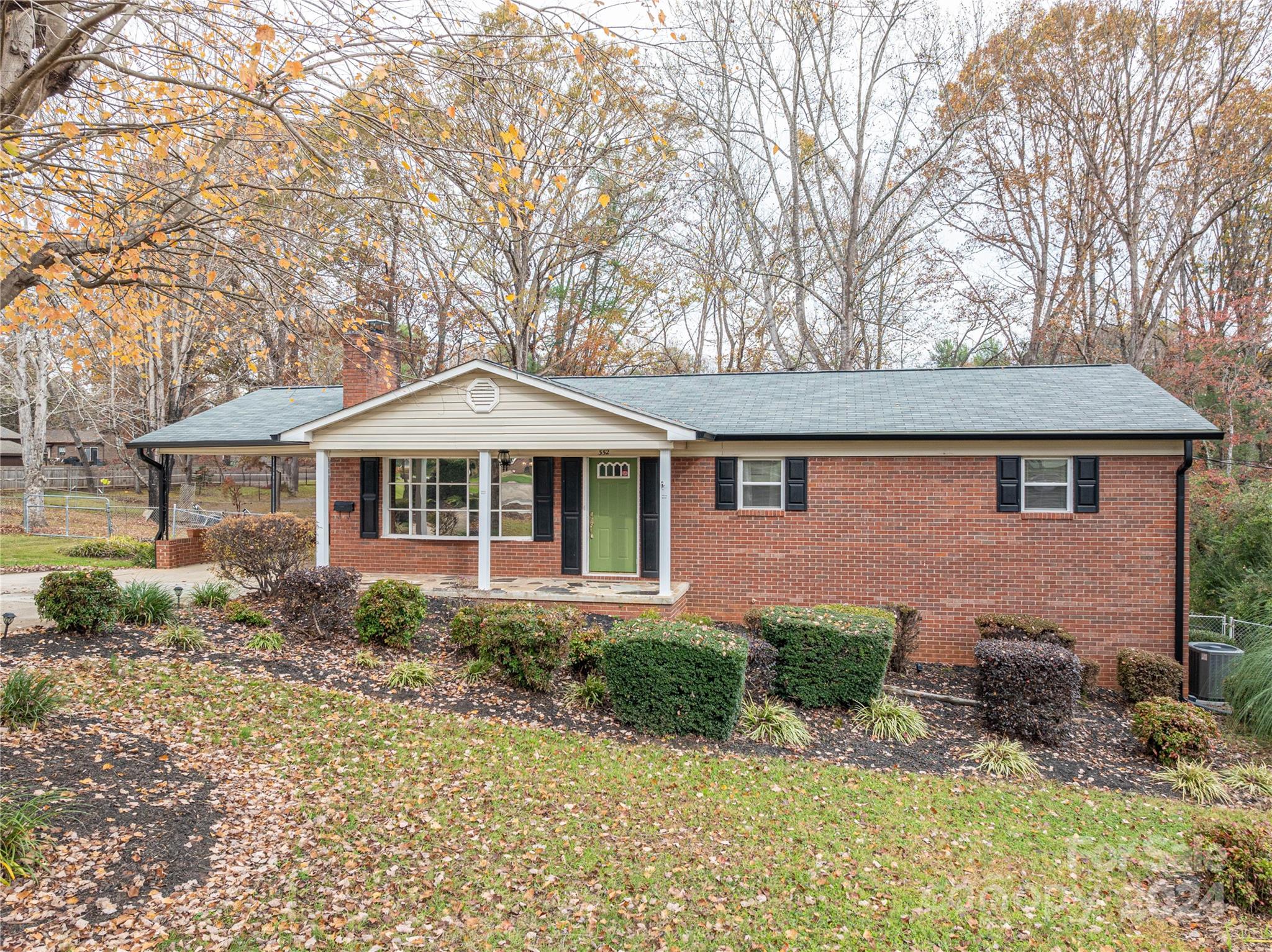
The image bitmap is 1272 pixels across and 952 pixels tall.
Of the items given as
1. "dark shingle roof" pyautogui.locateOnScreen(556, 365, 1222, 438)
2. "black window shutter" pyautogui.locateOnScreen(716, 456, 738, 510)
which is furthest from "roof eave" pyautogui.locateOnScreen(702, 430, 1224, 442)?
"black window shutter" pyautogui.locateOnScreen(716, 456, 738, 510)

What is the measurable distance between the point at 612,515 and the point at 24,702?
800 cm

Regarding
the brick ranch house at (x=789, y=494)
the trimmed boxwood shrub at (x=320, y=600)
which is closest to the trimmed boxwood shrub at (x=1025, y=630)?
the brick ranch house at (x=789, y=494)

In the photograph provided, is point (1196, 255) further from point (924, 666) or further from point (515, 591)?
point (515, 591)

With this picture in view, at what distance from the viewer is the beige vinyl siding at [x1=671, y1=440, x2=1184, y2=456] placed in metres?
9.49

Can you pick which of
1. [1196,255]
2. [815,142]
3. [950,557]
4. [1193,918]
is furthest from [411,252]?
[1196,255]

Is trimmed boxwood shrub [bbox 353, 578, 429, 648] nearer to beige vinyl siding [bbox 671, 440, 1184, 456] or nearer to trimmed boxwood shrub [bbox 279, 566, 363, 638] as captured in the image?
trimmed boxwood shrub [bbox 279, 566, 363, 638]

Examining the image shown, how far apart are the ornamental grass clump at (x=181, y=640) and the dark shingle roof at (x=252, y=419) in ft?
14.4

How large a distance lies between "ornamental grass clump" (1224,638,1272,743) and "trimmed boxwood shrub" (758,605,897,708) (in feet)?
14.6

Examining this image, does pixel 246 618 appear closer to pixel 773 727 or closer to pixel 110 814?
pixel 110 814

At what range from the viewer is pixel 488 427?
34.3 ft

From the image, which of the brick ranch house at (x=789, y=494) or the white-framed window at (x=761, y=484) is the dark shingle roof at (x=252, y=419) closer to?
the brick ranch house at (x=789, y=494)

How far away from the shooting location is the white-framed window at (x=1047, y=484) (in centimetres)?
984

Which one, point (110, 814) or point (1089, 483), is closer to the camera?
point (110, 814)

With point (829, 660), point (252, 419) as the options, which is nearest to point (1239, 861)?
point (829, 660)
